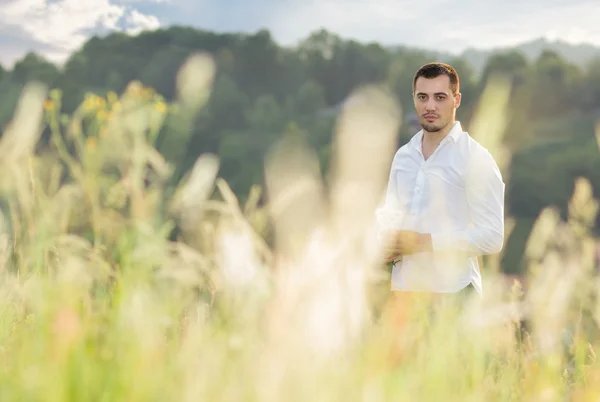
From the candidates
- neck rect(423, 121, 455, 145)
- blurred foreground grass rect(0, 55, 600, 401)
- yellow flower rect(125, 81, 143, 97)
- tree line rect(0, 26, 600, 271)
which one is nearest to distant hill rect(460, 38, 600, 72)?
tree line rect(0, 26, 600, 271)

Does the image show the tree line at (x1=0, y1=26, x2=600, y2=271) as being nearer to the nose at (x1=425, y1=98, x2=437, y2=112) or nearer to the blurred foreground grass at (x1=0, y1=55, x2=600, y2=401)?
the nose at (x1=425, y1=98, x2=437, y2=112)

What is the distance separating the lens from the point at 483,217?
2.58m

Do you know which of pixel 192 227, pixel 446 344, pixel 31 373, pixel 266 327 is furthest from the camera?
pixel 192 227

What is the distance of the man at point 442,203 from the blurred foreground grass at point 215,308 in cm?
18

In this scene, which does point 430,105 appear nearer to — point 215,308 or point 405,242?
point 405,242

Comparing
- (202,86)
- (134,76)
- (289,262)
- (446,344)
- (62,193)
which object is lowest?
(446,344)

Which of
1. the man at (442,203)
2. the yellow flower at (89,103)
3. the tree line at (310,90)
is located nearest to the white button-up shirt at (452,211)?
the man at (442,203)

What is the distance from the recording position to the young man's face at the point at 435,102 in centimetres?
266

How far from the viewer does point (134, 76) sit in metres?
59.3

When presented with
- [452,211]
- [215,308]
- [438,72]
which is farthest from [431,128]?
[215,308]

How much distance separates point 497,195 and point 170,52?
6087 centimetres

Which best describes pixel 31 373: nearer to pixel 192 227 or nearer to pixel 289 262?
pixel 289 262

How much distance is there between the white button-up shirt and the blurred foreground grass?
0.55 ft

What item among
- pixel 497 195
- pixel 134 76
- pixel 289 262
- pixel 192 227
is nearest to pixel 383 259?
pixel 497 195
